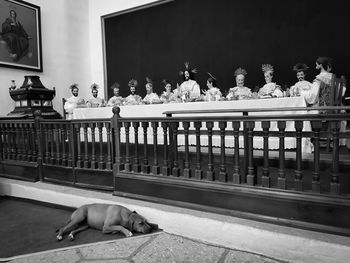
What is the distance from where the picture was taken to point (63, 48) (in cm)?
791

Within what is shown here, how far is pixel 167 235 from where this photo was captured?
2756 millimetres

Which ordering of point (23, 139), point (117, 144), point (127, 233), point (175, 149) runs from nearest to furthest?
point (127, 233) < point (175, 149) < point (117, 144) < point (23, 139)

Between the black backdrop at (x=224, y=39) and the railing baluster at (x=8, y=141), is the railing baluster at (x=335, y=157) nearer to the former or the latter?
the black backdrop at (x=224, y=39)

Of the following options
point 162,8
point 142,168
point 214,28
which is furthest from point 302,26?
point 142,168

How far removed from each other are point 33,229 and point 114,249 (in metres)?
1.07

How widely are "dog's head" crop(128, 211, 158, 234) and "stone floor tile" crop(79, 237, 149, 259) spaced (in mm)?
88

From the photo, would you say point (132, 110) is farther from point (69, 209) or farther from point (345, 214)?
point (345, 214)

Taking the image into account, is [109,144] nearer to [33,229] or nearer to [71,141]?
[71,141]

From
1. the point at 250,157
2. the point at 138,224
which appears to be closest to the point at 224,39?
the point at 250,157

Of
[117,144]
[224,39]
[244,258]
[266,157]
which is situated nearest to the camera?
[244,258]

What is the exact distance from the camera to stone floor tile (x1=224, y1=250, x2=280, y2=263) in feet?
7.37

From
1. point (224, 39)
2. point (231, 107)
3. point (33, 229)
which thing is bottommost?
point (33, 229)

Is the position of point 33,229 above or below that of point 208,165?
below

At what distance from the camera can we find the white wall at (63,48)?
741 centimetres
